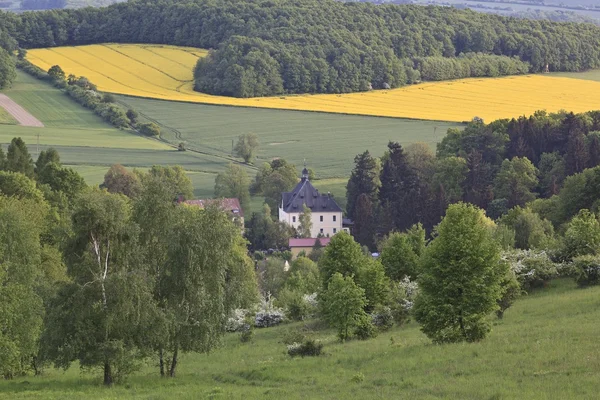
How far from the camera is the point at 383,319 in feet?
165

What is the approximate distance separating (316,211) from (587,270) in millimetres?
58222

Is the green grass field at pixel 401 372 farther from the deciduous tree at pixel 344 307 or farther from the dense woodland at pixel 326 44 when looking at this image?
the dense woodland at pixel 326 44

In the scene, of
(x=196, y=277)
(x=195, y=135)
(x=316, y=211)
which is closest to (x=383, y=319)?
(x=196, y=277)

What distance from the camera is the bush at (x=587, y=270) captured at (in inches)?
2092

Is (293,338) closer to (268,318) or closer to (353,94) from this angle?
(268,318)

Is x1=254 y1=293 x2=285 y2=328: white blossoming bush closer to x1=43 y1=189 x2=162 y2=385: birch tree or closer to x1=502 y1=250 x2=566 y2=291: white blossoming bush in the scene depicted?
x1=502 y1=250 x2=566 y2=291: white blossoming bush

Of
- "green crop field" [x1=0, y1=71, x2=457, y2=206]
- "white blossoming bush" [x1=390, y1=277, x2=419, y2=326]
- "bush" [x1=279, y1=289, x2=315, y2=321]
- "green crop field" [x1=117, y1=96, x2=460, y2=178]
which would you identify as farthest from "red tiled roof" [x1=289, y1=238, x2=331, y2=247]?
"white blossoming bush" [x1=390, y1=277, x2=419, y2=326]

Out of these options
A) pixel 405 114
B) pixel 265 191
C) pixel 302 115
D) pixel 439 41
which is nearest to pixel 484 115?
pixel 405 114

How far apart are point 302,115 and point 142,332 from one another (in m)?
117

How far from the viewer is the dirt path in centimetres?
13862

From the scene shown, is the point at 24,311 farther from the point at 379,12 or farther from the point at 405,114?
the point at 379,12

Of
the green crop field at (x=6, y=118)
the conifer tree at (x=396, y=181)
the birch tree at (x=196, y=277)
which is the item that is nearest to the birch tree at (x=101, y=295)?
the birch tree at (x=196, y=277)

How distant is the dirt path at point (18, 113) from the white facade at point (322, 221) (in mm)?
41449

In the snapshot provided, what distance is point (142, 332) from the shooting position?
3731 centimetres
